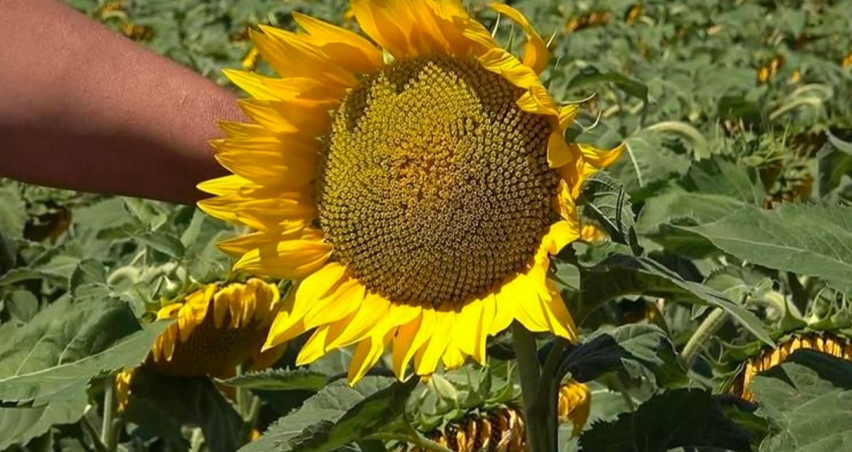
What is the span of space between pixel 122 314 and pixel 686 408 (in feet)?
1.76

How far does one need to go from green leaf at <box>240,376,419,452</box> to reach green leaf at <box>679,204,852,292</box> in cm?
29

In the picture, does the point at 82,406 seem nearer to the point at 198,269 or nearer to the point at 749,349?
the point at 198,269

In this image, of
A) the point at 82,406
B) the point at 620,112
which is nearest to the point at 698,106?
the point at 620,112

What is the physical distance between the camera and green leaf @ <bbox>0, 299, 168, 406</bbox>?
1304 mm

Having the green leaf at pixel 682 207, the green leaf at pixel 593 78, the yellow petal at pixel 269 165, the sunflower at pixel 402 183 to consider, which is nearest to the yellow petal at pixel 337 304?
the sunflower at pixel 402 183

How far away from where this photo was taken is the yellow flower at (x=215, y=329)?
1.77m

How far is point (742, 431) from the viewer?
4.16ft

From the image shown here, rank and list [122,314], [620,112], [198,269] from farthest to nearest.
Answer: [620,112]
[198,269]
[122,314]

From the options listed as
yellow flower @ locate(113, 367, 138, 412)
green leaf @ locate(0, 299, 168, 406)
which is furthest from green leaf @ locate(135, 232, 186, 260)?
green leaf @ locate(0, 299, 168, 406)

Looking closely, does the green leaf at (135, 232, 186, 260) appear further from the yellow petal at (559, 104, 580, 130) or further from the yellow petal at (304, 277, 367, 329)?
the yellow petal at (559, 104, 580, 130)

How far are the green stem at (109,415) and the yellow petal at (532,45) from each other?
31.0 inches

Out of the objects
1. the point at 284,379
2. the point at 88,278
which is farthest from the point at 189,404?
the point at 284,379

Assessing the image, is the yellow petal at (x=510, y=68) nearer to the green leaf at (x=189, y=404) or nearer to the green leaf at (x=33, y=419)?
the green leaf at (x=33, y=419)

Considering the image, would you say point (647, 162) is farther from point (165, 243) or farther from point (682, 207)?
point (165, 243)
